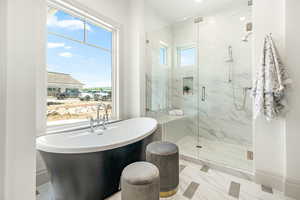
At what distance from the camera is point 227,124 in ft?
10.2

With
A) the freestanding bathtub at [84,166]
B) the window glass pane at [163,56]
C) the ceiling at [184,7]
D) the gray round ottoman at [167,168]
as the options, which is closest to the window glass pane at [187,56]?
the window glass pane at [163,56]

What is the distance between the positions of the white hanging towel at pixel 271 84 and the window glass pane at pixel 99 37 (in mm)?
2518

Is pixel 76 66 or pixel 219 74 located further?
pixel 219 74

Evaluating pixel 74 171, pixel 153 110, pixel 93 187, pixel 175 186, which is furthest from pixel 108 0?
pixel 175 186

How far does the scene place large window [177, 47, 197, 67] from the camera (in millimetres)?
3498

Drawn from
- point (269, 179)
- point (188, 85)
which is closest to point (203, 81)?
point (188, 85)

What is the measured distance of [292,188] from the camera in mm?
1542

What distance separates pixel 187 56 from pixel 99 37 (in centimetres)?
214

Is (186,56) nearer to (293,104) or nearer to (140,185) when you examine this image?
(293,104)

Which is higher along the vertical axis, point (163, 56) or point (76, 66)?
point (163, 56)

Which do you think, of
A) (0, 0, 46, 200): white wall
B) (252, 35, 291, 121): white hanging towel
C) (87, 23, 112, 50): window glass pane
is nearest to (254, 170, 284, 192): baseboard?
(252, 35, 291, 121): white hanging towel

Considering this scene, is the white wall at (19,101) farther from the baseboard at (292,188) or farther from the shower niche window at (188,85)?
the shower niche window at (188,85)

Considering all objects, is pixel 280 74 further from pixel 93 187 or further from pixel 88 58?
pixel 88 58

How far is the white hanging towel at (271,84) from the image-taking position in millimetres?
1542
